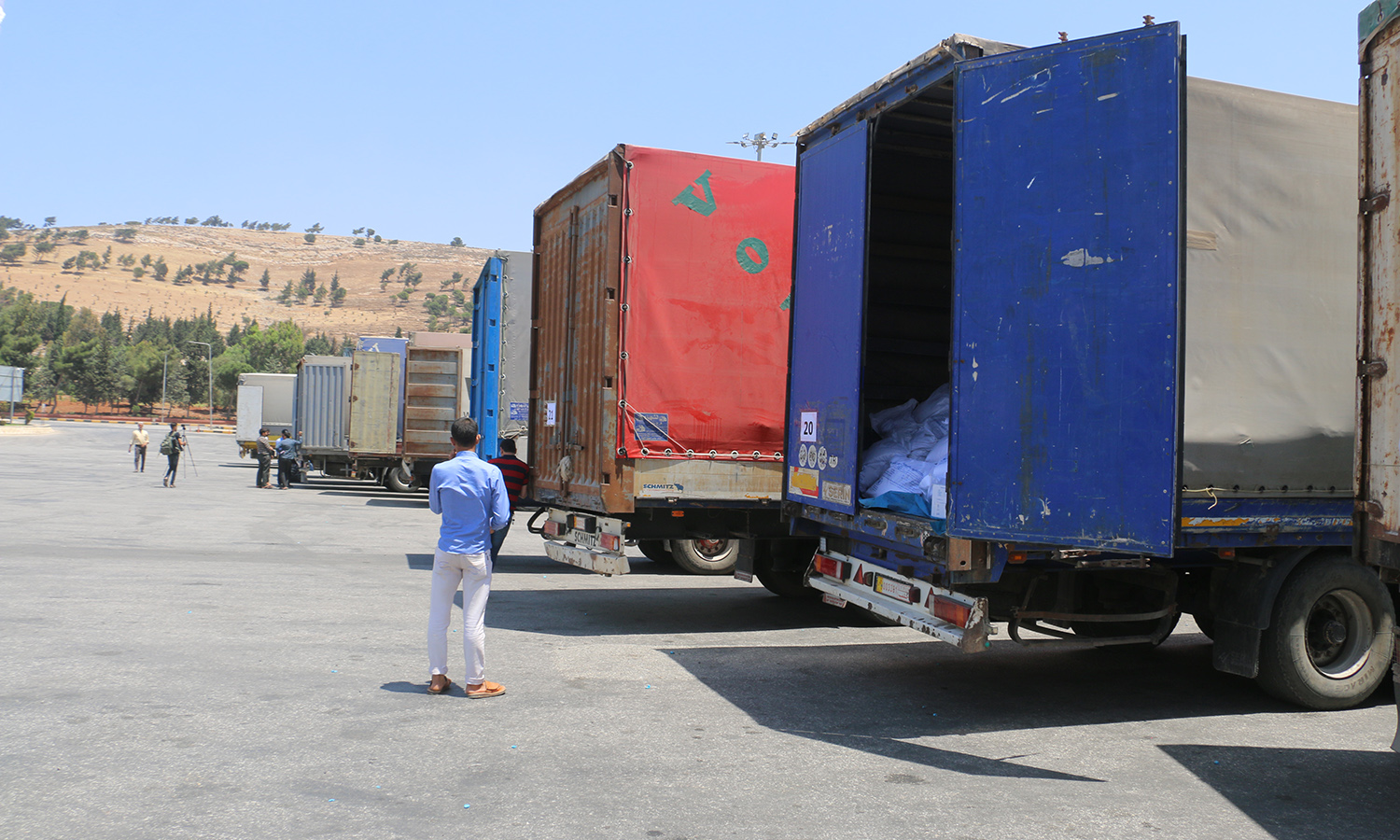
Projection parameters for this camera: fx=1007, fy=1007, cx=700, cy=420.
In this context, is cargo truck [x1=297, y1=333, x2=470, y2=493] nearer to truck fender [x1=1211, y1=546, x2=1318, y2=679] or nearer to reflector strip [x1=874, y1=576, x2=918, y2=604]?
reflector strip [x1=874, y1=576, x2=918, y2=604]

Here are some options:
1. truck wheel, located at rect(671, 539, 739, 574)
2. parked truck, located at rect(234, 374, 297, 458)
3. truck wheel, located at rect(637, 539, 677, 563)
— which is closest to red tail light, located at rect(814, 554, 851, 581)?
truck wheel, located at rect(637, 539, 677, 563)

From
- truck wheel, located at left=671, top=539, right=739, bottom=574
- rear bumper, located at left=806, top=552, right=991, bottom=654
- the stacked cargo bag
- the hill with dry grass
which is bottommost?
truck wheel, located at left=671, top=539, right=739, bottom=574

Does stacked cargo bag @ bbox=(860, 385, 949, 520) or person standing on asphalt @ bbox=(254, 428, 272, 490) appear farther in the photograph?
person standing on asphalt @ bbox=(254, 428, 272, 490)

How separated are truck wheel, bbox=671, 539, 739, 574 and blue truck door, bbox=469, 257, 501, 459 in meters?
3.80

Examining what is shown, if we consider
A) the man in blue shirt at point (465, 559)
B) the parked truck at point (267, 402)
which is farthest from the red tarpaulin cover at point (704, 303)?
the parked truck at point (267, 402)

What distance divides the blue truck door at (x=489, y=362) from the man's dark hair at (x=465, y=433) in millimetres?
7566

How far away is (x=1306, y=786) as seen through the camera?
499 centimetres

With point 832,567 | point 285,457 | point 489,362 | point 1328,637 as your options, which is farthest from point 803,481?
point 285,457

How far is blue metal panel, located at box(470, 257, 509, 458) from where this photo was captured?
46.1 ft

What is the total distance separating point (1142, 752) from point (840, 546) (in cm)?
241

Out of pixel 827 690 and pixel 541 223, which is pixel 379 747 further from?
pixel 541 223

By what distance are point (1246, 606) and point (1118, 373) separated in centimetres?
229

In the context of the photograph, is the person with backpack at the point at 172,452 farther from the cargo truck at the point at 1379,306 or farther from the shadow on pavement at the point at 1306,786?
the cargo truck at the point at 1379,306

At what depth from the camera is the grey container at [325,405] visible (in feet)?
87.6
